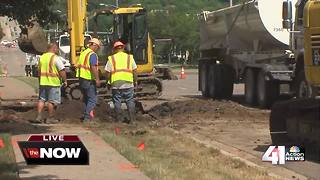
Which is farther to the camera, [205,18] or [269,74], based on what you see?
[205,18]

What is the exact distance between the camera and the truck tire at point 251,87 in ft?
66.3

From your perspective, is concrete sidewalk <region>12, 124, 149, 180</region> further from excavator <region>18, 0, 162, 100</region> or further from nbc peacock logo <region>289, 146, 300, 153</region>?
excavator <region>18, 0, 162, 100</region>

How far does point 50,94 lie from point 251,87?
7981mm

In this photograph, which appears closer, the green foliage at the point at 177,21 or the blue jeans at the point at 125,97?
the blue jeans at the point at 125,97

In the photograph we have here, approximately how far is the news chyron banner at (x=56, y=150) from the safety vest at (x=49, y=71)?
676 cm

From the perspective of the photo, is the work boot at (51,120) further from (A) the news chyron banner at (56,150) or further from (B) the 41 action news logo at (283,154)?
(A) the news chyron banner at (56,150)

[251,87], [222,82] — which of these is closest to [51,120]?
[251,87]

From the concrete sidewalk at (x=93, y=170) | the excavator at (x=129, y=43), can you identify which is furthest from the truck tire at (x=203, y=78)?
the concrete sidewalk at (x=93, y=170)

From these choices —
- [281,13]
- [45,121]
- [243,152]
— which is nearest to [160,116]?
[45,121]

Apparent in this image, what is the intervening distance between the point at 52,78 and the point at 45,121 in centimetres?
108

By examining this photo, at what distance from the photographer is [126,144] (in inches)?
444

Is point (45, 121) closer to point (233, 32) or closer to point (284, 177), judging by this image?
point (284, 177)

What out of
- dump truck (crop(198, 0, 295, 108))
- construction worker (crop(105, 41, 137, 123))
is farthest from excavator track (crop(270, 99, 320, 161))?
dump truck (crop(198, 0, 295, 108))

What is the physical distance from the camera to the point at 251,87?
20438 millimetres
